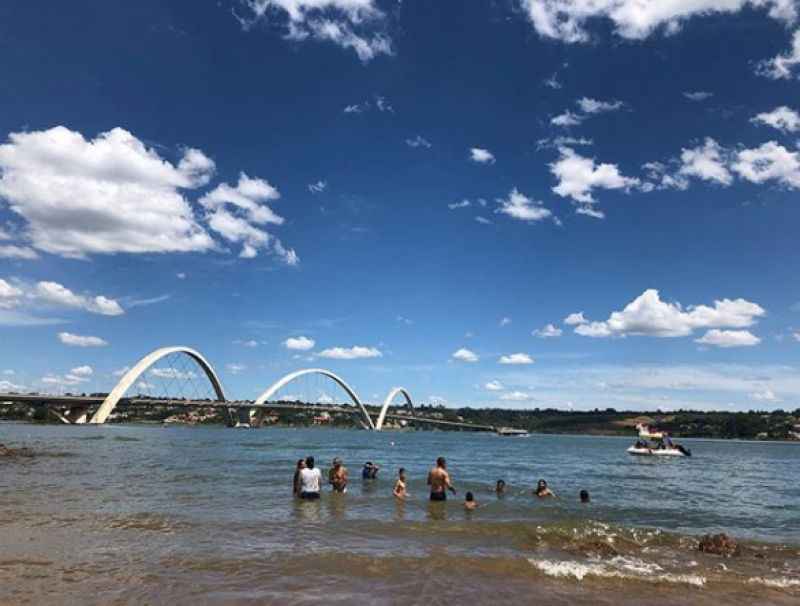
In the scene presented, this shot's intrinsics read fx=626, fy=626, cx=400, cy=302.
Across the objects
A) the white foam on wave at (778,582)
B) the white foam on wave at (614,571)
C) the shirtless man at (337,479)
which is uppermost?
the shirtless man at (337,479)

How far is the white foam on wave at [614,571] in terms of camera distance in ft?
37.5

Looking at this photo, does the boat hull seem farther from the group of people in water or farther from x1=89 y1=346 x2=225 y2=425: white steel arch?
x1=89 y1=346 x2=225 y2=425: white steel arch

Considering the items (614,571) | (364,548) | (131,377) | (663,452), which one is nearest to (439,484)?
(364,548)

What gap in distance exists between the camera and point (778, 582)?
38.5 ft

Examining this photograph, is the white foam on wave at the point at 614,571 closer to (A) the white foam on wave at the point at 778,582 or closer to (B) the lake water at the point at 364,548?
(B) the lake water at the point at 364,548

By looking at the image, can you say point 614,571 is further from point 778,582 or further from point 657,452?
point 657,452

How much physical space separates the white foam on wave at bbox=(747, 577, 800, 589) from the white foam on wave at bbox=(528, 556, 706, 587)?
1080mm

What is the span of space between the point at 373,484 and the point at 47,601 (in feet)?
67.7

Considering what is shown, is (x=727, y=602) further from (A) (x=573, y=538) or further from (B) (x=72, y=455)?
(B) (x=72, y=455)

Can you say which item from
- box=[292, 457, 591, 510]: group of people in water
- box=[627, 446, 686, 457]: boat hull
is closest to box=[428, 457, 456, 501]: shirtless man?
box=[292, 457, 591, 510]: group of people in water

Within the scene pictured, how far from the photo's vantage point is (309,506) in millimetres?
19766

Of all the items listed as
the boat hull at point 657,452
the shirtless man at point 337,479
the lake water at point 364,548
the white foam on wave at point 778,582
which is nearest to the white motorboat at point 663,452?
the boat hull at point 657,452

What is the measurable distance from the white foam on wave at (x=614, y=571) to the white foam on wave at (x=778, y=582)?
1.08 m

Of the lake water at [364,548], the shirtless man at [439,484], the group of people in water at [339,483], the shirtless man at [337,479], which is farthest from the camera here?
the shirtless man at [337,479]
